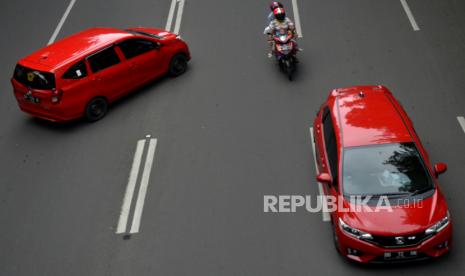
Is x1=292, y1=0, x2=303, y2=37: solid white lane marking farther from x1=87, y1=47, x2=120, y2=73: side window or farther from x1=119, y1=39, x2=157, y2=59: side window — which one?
x1=87, y1=47, x2=120, y2=73: side window

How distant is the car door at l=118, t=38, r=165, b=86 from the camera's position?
13.5m

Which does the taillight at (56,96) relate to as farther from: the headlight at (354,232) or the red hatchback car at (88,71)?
the headlight at (354,232)

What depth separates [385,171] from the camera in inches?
349

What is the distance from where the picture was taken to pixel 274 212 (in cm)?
993

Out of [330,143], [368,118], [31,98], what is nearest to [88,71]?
[31,98]

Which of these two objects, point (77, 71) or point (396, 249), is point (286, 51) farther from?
point (396, 249)

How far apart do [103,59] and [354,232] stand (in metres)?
7.62

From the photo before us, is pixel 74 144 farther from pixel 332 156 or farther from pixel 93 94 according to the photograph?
pixel 332 156

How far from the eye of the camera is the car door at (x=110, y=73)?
1291 cm

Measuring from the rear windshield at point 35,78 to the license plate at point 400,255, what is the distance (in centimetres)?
808

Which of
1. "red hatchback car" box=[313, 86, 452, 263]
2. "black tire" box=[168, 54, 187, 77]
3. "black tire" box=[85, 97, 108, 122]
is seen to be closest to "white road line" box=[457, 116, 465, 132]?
"red hatchback car" box=[313, 86, 452, 263]

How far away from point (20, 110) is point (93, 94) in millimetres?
2369

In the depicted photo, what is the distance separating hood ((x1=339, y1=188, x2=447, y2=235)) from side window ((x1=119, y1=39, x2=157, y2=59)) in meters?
7.36

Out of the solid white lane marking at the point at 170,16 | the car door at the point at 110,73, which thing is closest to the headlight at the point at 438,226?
the car door at the point at 110,73
